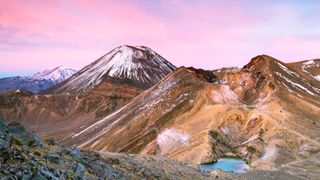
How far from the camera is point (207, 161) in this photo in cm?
13050

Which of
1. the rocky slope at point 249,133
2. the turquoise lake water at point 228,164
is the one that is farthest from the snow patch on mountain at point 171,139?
the turquoise lake water at point 228,164

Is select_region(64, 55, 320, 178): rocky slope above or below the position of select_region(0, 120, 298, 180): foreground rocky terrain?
below

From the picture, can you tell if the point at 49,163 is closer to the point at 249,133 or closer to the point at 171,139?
the point at 249,133

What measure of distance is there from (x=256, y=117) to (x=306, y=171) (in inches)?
2151

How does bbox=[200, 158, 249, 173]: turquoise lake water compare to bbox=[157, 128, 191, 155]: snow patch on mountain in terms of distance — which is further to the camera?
bbox=[157, 128, 191, 155]: snow patch on mountain

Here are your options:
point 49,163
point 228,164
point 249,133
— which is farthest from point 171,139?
point 49,163

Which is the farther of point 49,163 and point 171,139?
point 171,139

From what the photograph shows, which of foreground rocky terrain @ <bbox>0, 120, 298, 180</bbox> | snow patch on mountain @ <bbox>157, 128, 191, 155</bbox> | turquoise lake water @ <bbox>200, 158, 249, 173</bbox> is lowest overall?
turquoise lake water @ <bbox>200, 158, 249, 173</bbox>

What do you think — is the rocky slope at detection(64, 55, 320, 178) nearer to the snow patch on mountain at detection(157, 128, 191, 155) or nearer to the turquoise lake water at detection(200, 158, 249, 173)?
the snow patch on mountain at detection(157, 128, 191, 155)

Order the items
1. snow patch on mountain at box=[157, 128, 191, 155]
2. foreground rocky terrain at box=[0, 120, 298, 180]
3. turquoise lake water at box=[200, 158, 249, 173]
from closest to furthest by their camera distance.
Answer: foreground rocky terrain at box=[0, 120, 298, 180], turquoise lake water at box=[200, 158, 249, 173], snow patch on mountain at box=[157, 128, 191, 155]

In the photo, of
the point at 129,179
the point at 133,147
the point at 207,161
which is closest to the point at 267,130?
the point at 207,161

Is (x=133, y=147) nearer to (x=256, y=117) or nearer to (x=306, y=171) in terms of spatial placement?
(x=256, y=117)

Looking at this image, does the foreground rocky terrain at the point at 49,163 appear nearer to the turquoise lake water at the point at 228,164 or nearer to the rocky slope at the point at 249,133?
the rocky slope at the point at 249,133

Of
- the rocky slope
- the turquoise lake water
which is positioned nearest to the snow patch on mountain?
the rocky slope
